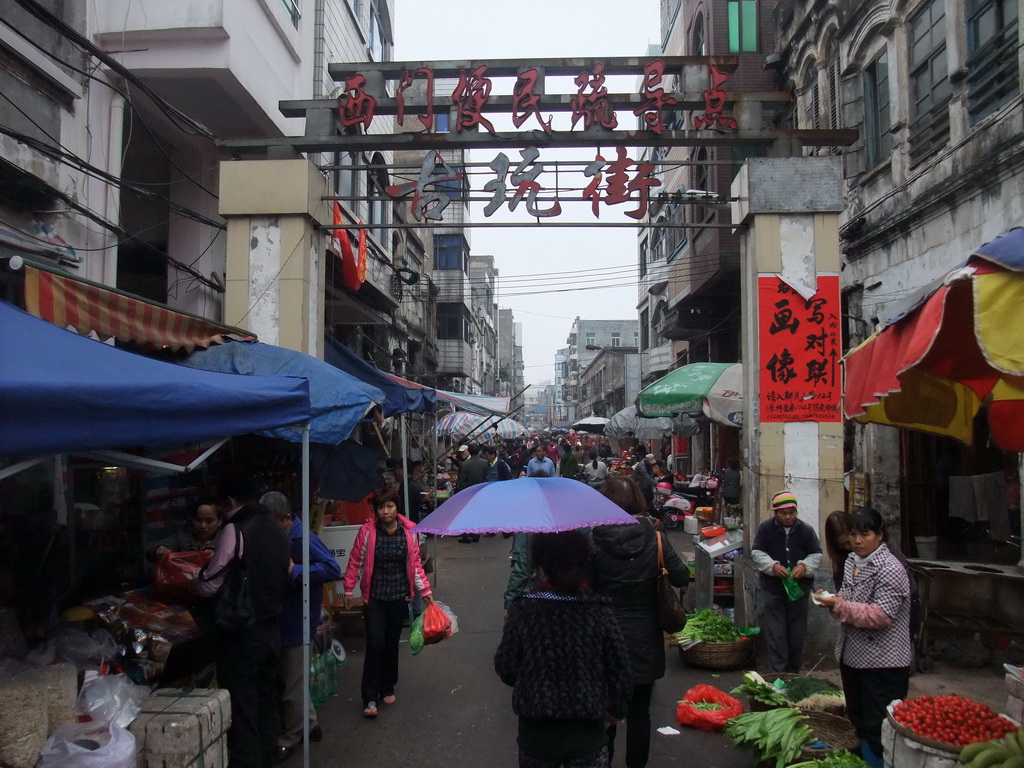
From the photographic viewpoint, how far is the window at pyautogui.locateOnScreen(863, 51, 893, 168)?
40.2ft

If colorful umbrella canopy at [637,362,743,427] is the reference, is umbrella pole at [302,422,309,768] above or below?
below

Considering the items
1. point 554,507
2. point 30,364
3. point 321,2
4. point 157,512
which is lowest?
point 157,512

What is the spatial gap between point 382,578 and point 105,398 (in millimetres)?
2935

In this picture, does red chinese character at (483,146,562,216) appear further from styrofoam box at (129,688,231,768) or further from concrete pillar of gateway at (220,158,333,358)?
styrofoam box at (129,688,231,768)

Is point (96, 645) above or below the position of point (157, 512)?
below

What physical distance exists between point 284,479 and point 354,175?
718 cm

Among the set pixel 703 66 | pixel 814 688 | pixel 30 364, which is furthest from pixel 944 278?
pixel 703 66

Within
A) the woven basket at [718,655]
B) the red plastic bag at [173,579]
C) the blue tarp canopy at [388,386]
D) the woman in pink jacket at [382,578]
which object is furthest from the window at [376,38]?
the woven basket at [718,655]

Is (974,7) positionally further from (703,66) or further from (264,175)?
(264,175)

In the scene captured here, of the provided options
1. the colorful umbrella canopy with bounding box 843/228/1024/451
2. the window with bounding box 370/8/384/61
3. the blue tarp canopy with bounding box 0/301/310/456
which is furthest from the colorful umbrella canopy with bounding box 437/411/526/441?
the blue tarp canopy with bounding box 0/301/310/456

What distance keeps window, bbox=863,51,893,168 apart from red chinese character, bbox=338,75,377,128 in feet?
27.7

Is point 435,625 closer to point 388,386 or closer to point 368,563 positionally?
point 368,563

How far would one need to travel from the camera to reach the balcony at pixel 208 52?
28.0ft

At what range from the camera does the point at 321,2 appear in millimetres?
12477
